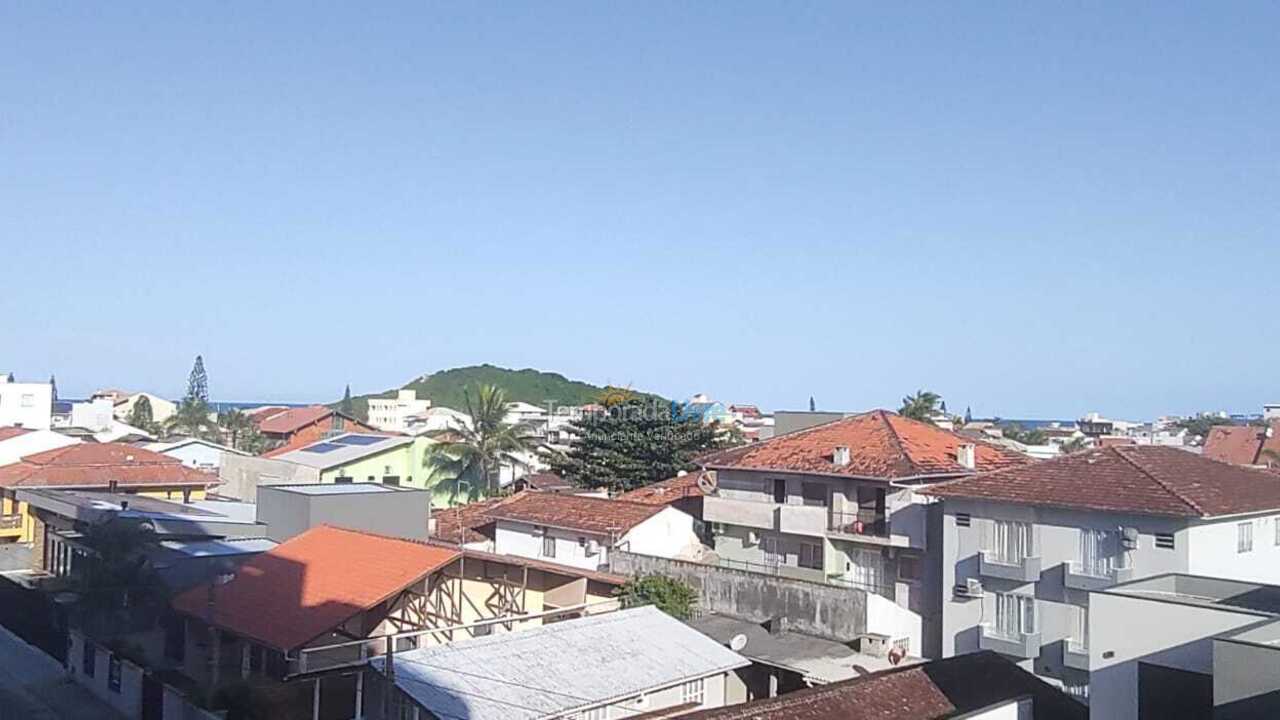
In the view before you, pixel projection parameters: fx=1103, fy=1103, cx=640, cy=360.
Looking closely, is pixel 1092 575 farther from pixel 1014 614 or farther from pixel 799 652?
pixel 799 652

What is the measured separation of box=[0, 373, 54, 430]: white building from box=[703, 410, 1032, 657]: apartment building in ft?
172

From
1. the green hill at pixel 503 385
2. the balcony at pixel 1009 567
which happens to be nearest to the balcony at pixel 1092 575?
the balcony at pixel 1009 567

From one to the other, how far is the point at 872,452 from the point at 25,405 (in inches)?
2289

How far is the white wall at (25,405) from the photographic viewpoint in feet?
222

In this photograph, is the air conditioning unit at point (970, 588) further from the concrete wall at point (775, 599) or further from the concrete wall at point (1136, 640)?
the concrete wall at point (1136, 640)

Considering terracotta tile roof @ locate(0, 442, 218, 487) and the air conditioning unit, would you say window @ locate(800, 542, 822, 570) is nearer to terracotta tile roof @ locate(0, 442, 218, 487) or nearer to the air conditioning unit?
the air conditioning unit

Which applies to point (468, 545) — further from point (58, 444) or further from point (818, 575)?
point (58, 444)

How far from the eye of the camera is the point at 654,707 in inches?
771

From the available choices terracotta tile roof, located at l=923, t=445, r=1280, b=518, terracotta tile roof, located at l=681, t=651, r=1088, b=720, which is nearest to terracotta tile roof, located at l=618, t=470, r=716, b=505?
terracotta tile roof, located at l=923, t=445, r=1280, b=518

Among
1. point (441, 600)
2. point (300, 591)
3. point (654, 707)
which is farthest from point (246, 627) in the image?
point (654, 707)

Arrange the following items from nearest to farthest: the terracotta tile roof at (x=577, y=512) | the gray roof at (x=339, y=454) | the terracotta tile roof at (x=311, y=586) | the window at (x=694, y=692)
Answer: the window at (x=694, y=692) < the terracotta tile roof at (x=311, y=586) < the terracotta tile roof at (x=577, y=512) < the gray roof at (x=339, y=454)

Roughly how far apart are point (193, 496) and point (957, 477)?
2881 centimetres

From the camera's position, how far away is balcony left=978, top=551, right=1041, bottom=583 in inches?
961

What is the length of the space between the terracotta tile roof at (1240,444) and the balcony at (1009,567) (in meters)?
42.6
